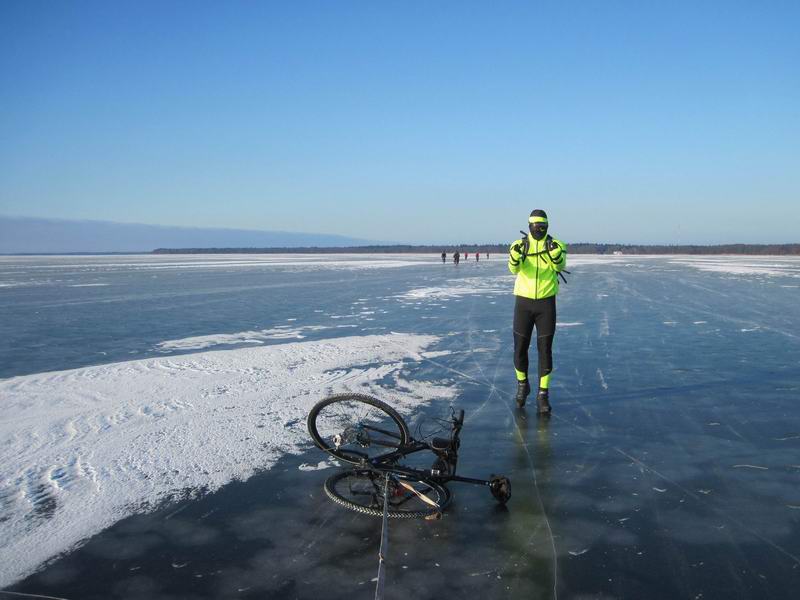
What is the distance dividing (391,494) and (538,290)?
312cm

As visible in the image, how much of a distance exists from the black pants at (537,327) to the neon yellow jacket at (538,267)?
0.10 metres

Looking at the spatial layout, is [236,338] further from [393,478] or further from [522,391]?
[393,478]

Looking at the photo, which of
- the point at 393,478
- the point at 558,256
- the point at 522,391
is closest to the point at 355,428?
the point at 393,478

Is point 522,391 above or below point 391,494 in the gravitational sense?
above

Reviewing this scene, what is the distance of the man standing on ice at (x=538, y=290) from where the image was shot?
6359 mm

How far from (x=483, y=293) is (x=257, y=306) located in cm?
841

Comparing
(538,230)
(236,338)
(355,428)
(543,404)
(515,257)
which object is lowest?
(236,338)

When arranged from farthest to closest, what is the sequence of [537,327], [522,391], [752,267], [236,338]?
[752,267] → [236,338] → [522,391] → [537,327]

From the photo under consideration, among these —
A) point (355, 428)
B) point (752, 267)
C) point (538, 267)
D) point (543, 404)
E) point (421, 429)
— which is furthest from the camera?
point (752, 267)

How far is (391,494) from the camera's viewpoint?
4.18 metres

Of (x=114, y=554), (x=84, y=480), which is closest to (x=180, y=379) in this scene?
Result: (x=84, y=480)

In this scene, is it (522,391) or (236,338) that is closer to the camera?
(522,391)

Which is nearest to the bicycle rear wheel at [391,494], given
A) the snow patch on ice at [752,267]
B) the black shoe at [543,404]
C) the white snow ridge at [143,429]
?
the white snow ridge at [143,429]

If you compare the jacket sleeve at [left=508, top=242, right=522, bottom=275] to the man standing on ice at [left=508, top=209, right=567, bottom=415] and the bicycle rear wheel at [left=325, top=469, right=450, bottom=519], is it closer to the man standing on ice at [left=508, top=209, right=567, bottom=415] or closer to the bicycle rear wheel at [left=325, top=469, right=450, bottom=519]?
the man standing on ice at [left=508, top=209, right=567, bottom=415]
